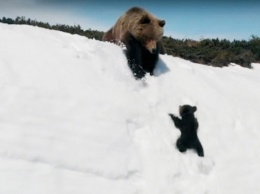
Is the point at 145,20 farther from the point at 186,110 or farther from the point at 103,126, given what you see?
the point at 103,126

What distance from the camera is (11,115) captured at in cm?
620

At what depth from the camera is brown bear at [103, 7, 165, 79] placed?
→ 8.42 meters

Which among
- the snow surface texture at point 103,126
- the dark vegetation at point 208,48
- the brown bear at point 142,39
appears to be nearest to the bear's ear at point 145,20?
the brown bear at point 142,39

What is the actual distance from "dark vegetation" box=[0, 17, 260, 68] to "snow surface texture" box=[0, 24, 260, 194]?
5003mm

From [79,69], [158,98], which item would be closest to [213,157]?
[158,98]

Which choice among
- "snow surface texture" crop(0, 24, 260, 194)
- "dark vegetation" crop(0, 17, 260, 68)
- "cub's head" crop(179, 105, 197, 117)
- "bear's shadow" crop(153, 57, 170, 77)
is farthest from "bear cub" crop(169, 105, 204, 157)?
"dark vegetation" crop(0, 17, 260, 68)

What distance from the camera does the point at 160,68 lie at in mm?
8914

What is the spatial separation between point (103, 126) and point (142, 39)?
2273 millimetres

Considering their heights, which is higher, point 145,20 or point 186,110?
point 145,20

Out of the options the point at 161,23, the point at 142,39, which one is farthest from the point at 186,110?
the point at 161,23

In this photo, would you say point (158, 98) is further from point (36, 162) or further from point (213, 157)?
point (36, 162)

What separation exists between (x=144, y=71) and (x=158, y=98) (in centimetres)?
61

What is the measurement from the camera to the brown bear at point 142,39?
332 inches

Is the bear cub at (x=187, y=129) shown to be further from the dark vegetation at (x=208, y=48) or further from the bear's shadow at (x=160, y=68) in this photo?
the dark vegetation at (x=208, y=48)
